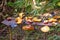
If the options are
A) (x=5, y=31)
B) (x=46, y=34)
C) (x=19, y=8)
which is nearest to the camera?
(x=46, y=34)

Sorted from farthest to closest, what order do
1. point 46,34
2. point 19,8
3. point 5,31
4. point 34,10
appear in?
point 19,8, point 34,10, point 5,31, point 46,34

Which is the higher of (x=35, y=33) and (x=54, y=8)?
(x=54, y=8)

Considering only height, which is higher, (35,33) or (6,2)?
(6,2)

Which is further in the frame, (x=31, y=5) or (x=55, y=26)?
(x=31, y=5)

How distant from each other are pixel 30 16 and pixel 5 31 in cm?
35

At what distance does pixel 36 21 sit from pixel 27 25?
0.35ft

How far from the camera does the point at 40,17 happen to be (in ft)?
7.95

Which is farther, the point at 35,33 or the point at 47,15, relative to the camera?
the point at 47,15

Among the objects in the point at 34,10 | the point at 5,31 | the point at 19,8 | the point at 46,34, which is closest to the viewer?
the point at 46,34


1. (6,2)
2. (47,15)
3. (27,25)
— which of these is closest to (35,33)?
(27,25)

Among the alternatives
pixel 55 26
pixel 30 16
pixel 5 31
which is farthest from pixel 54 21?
pixel 5 31

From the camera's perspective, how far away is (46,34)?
2182mm

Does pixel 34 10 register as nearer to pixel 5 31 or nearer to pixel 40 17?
pixel 40 17

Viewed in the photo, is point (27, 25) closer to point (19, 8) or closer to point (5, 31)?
point (5, 31)
